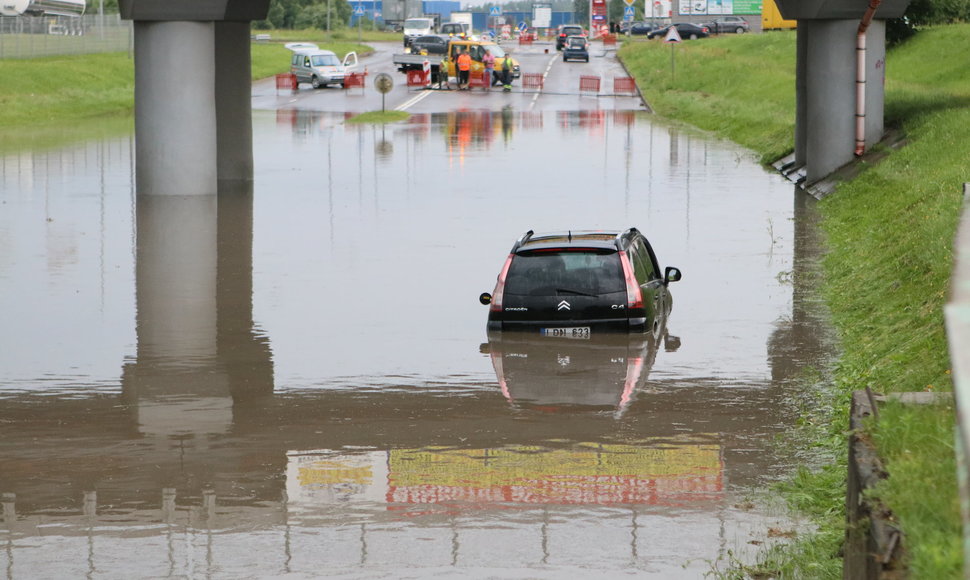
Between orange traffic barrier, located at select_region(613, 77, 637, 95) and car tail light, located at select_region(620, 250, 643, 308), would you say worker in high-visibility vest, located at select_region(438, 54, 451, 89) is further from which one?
car tail light, located at select_region(620, 250, 643, 308)

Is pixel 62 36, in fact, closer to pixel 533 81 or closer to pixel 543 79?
pixel 533 81

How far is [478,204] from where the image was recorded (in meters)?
30.3

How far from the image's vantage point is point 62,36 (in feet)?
252

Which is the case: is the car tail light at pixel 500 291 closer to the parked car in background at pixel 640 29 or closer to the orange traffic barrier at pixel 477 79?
the orange traffic barrier at pixel 477 79

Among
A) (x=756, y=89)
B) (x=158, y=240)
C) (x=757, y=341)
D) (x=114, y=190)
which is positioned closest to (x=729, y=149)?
(x=756, y=89)

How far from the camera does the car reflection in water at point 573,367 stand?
13.8m

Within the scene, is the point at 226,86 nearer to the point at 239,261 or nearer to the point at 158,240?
the point at 158,240

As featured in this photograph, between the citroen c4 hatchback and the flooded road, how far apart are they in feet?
0.81

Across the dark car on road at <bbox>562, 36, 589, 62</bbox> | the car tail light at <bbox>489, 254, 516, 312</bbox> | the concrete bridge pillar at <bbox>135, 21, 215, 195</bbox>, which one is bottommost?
the car tail light at <bbox>489, 254, 516, 312</bbox>

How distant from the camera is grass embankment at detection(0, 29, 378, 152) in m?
49.4

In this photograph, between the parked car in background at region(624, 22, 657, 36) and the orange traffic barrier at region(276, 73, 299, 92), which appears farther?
the parked car in background at region(624, 22, 657, 36)

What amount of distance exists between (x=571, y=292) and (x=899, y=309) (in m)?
3.48

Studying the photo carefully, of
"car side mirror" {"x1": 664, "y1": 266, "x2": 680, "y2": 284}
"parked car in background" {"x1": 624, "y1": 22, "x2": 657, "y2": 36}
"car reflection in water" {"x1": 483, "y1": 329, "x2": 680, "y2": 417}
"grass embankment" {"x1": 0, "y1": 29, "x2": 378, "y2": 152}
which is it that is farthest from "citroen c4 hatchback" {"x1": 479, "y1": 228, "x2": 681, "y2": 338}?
"parked car in background" {"x1": 624, "y1": 22, "x2": 657, "y2": 36}

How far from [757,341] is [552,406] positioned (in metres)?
4.01
